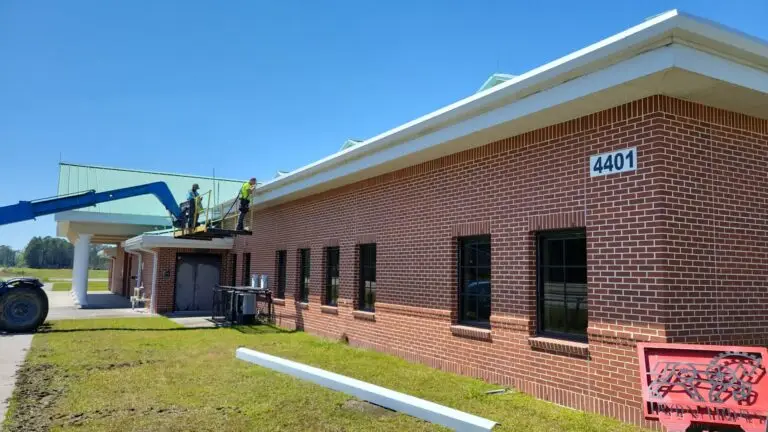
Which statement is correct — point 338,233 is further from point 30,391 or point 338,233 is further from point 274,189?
point 30,391

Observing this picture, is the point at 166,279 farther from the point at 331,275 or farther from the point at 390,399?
the point at 390,399

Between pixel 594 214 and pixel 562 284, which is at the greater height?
pixel 594 214

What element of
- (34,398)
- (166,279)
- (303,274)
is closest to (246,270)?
(166,279)

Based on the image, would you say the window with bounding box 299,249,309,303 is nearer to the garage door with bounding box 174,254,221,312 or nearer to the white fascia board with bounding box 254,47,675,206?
the white fascia board with bounding box 254,47,675,206

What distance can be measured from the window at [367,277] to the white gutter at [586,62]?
3.00m

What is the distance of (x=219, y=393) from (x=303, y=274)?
7.96 meters

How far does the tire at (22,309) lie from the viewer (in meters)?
14.6

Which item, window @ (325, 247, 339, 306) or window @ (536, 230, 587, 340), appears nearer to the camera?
window @ (536, 230, 587, 340)

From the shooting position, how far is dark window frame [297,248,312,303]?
1538 cm

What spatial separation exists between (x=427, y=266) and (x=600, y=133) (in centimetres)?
422

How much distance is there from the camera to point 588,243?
273 inches

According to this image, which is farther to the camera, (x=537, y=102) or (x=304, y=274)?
(x=304, y=274)

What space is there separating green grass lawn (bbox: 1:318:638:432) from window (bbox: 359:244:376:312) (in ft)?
3.63

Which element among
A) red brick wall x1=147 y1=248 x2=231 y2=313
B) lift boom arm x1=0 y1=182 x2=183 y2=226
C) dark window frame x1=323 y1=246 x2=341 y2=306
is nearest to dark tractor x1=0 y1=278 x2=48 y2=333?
lift boom arm x1=0 y1=182 x2=183 y2=226
